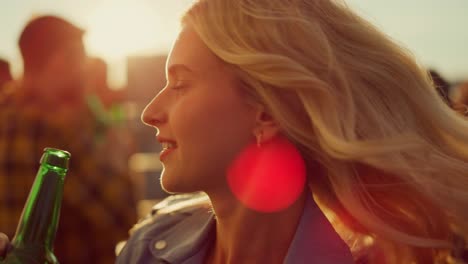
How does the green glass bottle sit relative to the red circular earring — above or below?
above

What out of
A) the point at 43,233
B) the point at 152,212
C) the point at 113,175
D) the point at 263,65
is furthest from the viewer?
the point at 113,175

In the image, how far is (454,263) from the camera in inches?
89.1

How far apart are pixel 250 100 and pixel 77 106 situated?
187cm

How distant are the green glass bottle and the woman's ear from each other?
0.61 m

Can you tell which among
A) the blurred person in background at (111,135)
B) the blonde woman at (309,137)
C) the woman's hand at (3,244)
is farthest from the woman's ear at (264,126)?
the blurred person in background at (111,135)

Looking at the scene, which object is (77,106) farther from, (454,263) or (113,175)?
(454,263)

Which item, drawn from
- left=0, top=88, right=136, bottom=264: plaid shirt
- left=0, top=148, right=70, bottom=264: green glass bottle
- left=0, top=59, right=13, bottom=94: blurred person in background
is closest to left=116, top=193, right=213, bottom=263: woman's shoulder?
left=0, top=148, right=70, bottom=264: green glass bottle

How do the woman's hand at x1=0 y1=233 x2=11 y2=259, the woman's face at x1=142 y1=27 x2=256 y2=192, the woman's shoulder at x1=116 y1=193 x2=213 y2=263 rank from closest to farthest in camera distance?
1. the woman's hand at x1=0 y1=233 x2=11 y2=259
2. the woman's face at x1=142 y1=27 x2=256 y2=192
3. the woman's shoulder at x1=116 y1=193 x2=213 y2=263

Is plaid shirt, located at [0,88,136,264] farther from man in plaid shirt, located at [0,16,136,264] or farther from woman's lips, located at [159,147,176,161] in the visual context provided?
woman's lips, located at [159,147,176,161]

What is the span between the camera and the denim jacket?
6.88 ft

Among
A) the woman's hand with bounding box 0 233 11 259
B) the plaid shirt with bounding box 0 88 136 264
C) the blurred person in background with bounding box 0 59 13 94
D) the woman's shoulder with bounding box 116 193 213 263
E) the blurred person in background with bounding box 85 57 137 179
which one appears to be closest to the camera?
the woman's hand with bounding box 0 233 11 259

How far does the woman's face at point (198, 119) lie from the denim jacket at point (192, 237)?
0.99 feet

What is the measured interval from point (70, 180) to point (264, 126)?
5.35 feet

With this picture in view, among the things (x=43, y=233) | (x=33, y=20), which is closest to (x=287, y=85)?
(x=43, y=233)
